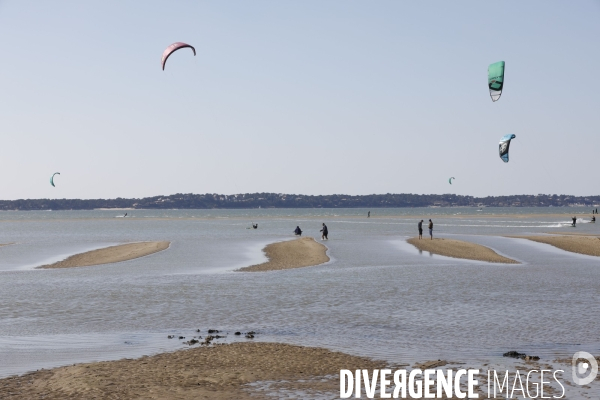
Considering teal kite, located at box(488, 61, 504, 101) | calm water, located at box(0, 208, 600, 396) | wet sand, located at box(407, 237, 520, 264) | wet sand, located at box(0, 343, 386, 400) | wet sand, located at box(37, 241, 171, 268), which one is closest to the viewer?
wet sand, located at box(0, 343, 386, 400)

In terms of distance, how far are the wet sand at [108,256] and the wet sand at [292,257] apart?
838cm

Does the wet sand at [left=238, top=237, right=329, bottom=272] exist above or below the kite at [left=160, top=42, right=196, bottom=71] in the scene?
below

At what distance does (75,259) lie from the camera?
1469 inches

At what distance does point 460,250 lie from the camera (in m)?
40.9

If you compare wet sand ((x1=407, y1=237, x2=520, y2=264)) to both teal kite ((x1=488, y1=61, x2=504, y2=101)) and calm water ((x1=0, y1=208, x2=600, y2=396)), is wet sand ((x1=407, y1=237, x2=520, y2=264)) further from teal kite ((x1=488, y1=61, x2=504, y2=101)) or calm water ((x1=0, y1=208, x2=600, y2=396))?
teal kite ((x1=488, y1=61, x2=504, y2=101))

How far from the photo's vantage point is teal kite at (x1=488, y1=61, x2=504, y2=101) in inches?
1486

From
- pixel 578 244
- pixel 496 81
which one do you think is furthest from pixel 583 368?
pixel 578 244

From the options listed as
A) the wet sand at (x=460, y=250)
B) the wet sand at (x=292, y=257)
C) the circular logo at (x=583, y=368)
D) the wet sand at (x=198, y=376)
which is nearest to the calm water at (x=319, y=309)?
the circular logo at (x=583, y=368)

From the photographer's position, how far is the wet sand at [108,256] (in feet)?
114

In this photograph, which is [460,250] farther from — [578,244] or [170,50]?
[170,50]

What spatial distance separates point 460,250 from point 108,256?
22055 millimetres

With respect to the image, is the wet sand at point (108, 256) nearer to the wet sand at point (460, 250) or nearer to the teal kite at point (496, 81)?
the wet sand at point (460, 250)

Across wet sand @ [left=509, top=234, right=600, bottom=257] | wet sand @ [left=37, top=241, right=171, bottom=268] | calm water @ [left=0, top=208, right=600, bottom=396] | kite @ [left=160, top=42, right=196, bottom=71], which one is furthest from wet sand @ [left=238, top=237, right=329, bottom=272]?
wet sand @ [left=509, top=234, right=600, bottom=257]

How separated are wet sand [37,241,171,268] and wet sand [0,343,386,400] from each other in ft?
76.2
